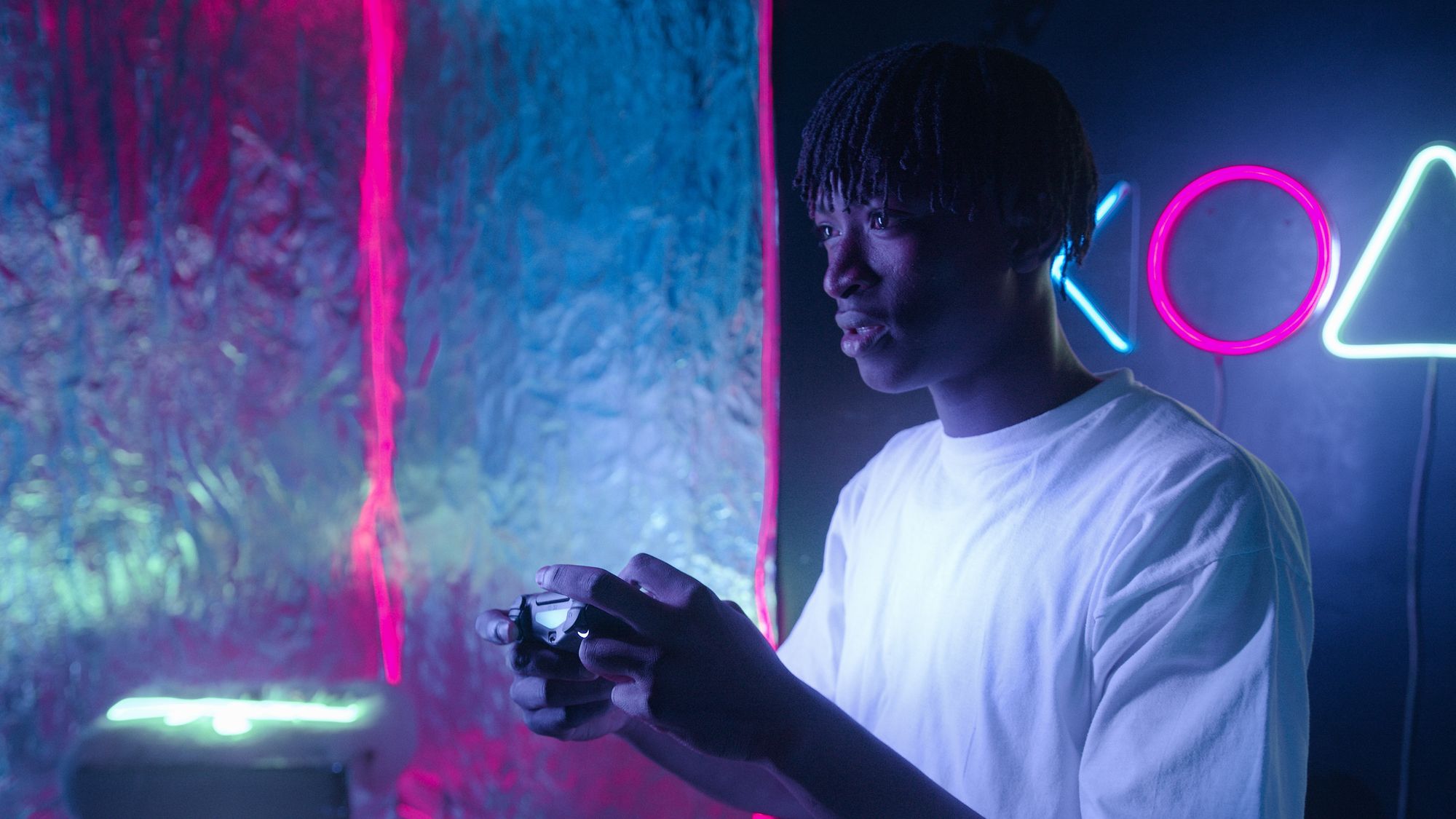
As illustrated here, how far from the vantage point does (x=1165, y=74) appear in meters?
1.31

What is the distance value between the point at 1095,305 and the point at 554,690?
1060 millimetres

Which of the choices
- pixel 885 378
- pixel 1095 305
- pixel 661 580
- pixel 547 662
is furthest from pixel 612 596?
pixel 1095 305

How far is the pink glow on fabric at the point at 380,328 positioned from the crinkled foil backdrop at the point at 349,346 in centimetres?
2

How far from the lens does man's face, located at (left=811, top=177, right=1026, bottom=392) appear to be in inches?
34.2

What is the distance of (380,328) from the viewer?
1575 mm

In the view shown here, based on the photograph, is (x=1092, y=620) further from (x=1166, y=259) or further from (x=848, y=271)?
(x=1166, y=259)

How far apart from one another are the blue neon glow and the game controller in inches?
38.4

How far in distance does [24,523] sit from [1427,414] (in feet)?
8.56

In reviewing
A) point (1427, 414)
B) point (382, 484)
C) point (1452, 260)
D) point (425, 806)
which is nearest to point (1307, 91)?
point (1452, 260)

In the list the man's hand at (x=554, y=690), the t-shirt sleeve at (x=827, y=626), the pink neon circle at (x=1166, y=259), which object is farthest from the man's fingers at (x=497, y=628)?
the pink neon circle at (x=1166, y=259)

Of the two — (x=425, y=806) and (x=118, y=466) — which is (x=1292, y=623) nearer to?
(x=425, y=806)

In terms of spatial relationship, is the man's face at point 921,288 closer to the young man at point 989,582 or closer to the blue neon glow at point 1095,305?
the young man at point 989,582

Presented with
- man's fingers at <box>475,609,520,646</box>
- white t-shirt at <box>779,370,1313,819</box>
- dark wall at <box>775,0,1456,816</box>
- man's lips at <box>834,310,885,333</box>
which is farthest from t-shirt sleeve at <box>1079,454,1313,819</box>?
dark wall at <box>775,0,1456,816</box>

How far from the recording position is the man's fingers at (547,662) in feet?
2.71
